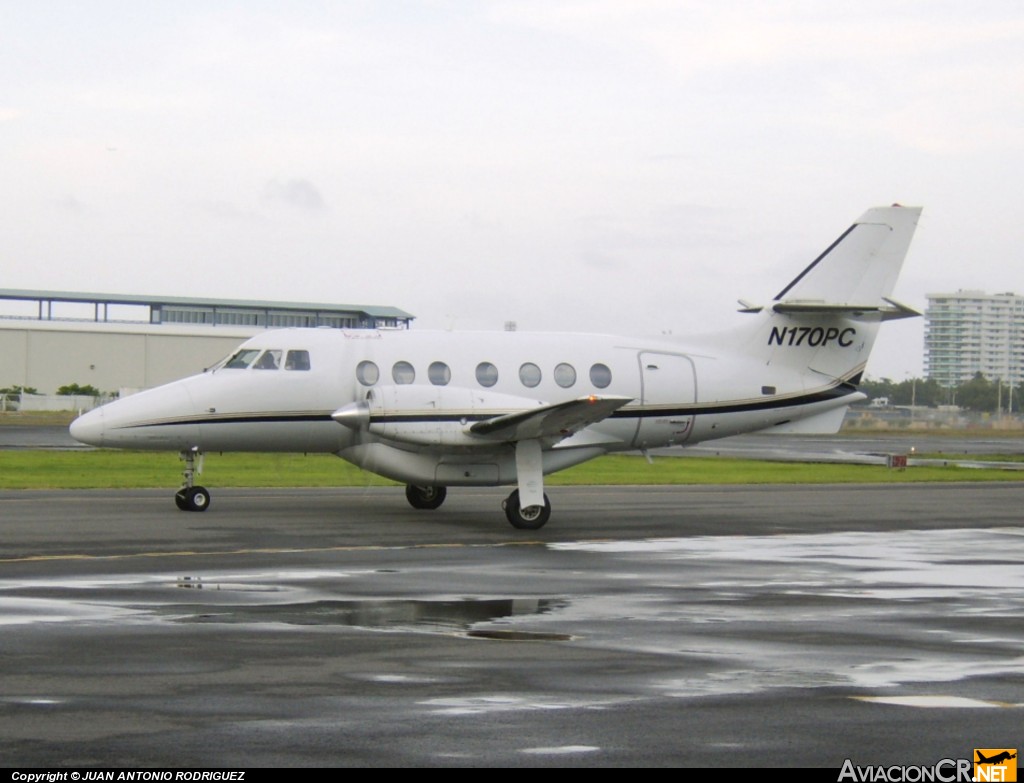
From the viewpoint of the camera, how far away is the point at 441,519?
84.2 ft

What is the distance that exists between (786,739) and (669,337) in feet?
66.6

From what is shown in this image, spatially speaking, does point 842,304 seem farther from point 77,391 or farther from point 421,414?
point 77,391

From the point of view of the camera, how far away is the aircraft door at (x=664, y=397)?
88.8 feet

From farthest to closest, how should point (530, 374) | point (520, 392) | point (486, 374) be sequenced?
point (530, 374)
point (520, 392)
point (486, 374)

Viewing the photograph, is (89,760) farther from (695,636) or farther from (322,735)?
(695,636)

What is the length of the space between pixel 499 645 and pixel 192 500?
15211 millimetres

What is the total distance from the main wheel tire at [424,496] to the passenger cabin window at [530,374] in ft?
9.32

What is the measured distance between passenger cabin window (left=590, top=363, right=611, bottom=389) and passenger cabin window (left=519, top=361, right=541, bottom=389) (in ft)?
3.62

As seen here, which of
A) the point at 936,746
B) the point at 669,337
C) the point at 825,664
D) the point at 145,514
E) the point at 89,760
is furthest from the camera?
the point at 669,337

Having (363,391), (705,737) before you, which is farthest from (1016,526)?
(705,737)

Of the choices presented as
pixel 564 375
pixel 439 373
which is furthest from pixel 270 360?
pixel 564 375

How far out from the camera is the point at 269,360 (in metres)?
25.8

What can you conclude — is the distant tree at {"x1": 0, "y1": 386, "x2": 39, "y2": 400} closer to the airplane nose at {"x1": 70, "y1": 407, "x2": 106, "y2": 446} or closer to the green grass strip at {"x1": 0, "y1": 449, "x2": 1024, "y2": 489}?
the green grass strip at {"x1": 0, "y1": 449, "x2": 1024, "y2": 489}

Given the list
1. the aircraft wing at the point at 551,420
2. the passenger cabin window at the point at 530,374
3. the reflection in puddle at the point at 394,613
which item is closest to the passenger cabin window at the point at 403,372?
the passenger cabin window at the point at 530,374
